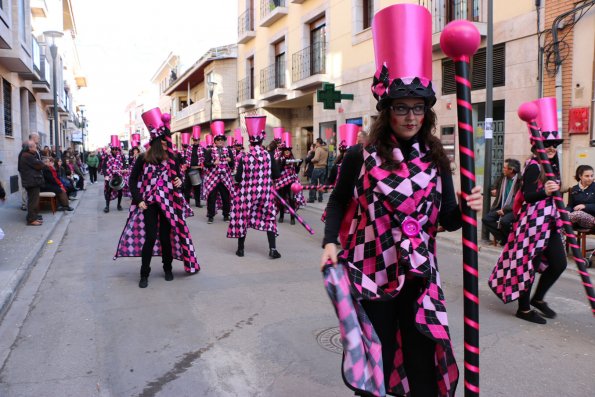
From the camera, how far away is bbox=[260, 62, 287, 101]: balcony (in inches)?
929

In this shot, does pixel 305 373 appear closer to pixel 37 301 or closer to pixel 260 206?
pixel 37 301

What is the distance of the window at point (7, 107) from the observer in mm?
16266

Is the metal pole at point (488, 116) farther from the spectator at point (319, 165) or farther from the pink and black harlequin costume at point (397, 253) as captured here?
the spectator at point (319, 165)

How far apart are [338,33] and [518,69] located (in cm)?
838

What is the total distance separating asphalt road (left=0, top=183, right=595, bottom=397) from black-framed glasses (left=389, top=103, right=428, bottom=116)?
1.84 meters

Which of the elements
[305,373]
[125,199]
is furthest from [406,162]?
[125,199]

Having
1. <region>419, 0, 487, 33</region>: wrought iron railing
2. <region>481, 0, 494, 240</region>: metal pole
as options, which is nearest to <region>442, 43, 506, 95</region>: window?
<region>419, 0, 487, 33</region>: wrought iron railing

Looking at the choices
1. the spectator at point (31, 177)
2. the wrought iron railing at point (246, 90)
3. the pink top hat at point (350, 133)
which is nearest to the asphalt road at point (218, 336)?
the pink top hat at point (350, 133)

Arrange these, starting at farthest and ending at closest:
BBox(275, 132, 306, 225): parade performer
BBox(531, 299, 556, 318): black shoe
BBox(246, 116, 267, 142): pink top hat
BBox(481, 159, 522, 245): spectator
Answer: BBox(275, 132, 306, 225): parade performer
BBox(246, 116, 267, 142): pink top hat
BBox(481, 159, 522, 245): spectator
BBox(531, 299, 556, 318): black shoe

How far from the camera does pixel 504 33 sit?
11625 mm

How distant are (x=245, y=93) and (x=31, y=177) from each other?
1800 cm

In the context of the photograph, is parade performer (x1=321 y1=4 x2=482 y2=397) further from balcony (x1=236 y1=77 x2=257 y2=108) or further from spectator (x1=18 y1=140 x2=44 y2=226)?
balcony (x1=236 y1=77 x2=257 y2=108)

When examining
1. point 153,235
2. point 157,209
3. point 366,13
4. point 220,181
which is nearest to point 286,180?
point 220,181

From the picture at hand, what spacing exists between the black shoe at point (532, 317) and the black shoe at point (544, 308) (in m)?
0.15
